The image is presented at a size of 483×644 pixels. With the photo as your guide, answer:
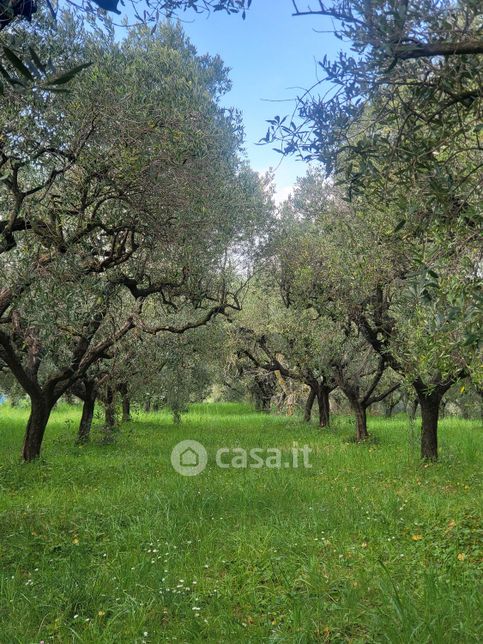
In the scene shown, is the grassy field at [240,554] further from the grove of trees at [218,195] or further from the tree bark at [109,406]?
the tree bark at [109,406]

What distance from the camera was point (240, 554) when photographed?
674 cm

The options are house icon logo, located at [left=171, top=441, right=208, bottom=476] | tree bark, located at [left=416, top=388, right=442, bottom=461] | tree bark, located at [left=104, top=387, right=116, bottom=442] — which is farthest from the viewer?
tree bark, located at [left=104, top=387, right=116, bottom=442]

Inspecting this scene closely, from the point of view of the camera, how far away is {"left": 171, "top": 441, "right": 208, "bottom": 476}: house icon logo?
13.3 m

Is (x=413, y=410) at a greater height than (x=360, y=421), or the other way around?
(x=413, y=410)

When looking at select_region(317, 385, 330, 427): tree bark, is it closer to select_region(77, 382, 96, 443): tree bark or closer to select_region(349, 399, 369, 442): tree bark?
select_region(349, 399, 369, 442): tree bark

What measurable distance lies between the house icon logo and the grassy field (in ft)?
2.00

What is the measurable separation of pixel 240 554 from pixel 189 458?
8.86 meters

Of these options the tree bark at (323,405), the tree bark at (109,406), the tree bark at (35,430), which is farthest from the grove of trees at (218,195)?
the tree bark at (323,405)

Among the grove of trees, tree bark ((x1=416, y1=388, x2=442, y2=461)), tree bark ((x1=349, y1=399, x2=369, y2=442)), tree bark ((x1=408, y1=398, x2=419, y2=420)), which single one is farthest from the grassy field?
tree bark ((x1=408, y1=398, x2=419, y2=420))

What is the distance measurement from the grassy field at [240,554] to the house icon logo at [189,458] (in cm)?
61

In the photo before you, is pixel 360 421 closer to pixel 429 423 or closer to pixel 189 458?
pixel 429 423

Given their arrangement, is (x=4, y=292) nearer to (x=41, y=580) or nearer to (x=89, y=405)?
(x=41, y=580)

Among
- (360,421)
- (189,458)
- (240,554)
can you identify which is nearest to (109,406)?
(189,458)

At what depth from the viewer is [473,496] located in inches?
395
